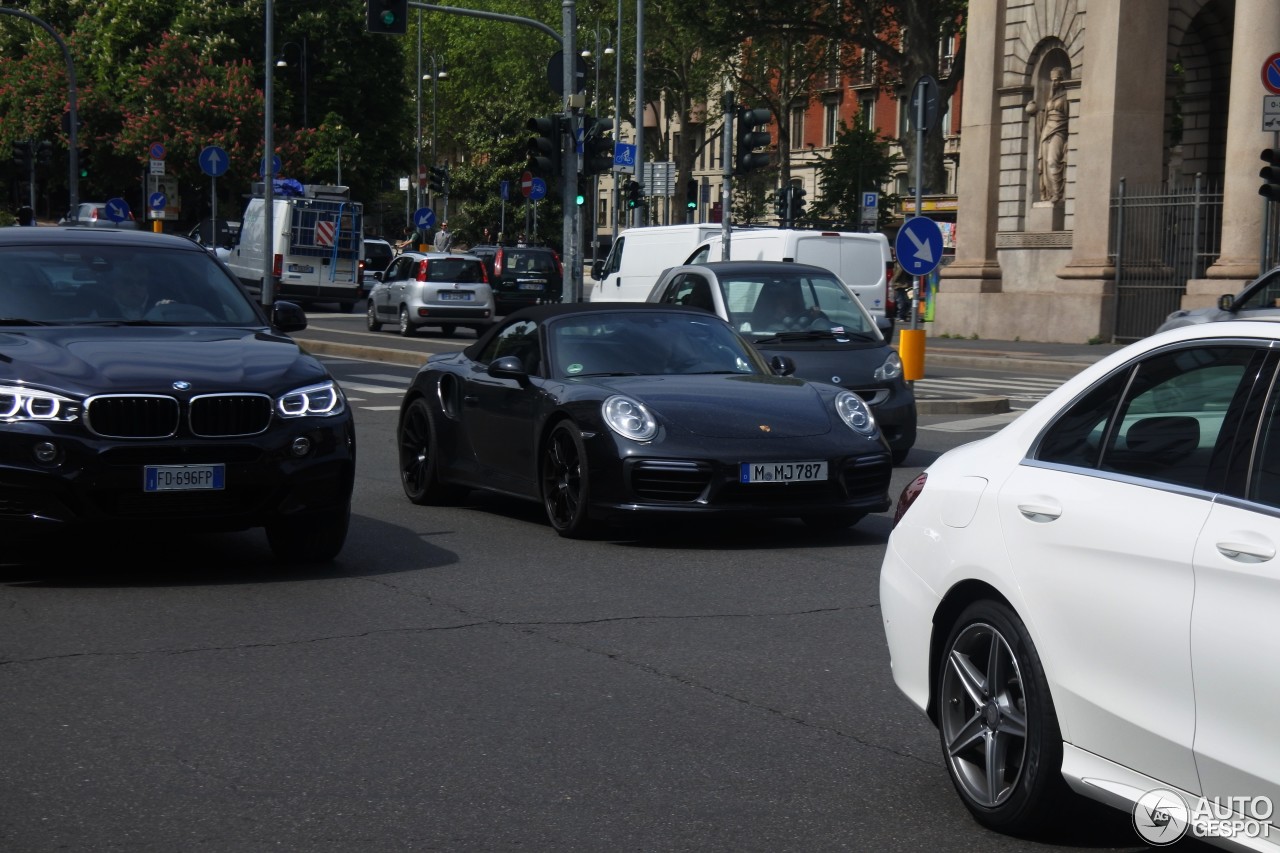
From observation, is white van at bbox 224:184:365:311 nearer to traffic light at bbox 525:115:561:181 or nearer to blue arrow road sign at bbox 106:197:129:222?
blue arrow road sign at bbox 106:197:129:222

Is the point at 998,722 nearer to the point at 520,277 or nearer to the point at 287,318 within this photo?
the point at 287,318

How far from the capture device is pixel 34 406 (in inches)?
319

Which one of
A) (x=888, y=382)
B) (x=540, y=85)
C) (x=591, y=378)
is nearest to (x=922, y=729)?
(x=591, y=378)

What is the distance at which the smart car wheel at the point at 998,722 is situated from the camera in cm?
444

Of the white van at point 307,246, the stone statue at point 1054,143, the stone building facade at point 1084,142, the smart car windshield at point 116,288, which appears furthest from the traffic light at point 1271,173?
the white van at point 307,246

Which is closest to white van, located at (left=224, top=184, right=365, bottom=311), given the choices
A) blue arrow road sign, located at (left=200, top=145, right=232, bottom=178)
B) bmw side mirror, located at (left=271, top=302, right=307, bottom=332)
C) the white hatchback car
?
blue arrow road sign, located at (left=200, top=145, right=232, bottom=178)

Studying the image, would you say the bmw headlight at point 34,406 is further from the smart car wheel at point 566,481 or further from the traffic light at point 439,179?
the traffic light at point 439,179

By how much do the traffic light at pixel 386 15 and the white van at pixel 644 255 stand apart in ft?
16.0

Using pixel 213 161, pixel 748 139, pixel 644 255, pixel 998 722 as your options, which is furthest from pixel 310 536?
pixel 213 161

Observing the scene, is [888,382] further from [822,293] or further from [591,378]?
[591,378]

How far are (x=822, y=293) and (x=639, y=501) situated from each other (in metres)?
5.95

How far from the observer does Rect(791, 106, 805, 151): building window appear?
9212cm

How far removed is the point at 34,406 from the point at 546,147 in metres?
17.6

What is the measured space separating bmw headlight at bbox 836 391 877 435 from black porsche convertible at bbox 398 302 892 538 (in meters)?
0.01
